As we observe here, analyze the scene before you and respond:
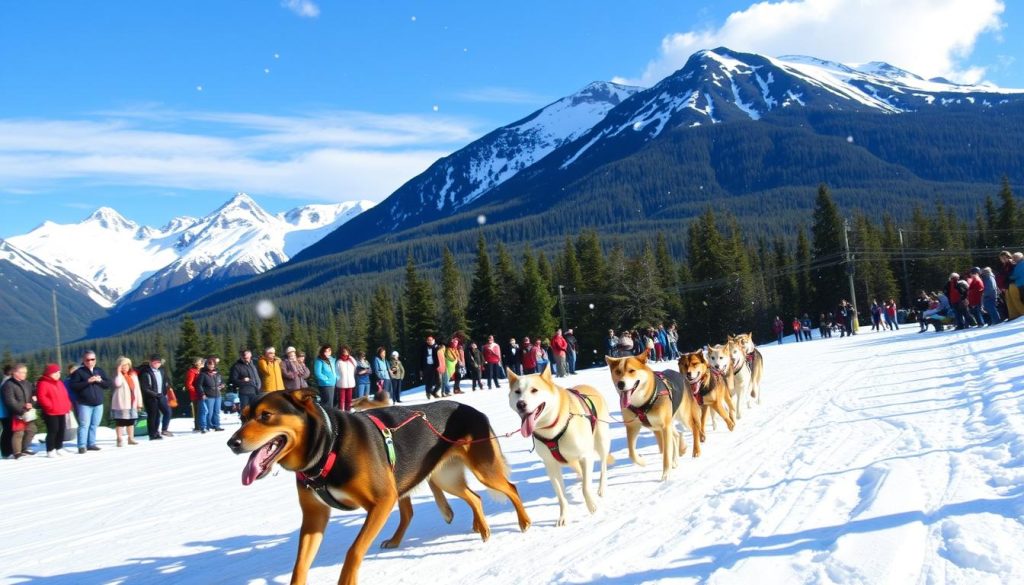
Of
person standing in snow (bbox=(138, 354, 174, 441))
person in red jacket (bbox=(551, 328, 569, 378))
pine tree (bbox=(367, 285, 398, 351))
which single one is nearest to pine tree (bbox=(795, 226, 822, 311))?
pine tree (bbox=(367, 285, 398, 351))

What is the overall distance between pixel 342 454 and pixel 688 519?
2.69 metres

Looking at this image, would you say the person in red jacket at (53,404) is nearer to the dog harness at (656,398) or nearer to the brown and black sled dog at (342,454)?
the brown and black sled dog at (342,454)

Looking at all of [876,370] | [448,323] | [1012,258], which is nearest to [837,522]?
[876,370]

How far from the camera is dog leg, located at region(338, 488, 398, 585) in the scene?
4363 millimetres

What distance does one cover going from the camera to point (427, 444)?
5.22 metres

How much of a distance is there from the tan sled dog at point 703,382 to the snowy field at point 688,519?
1.31 ft

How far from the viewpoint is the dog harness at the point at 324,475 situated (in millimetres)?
4359

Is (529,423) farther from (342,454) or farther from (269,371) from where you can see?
(269,371)

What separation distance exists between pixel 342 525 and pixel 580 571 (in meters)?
2.78

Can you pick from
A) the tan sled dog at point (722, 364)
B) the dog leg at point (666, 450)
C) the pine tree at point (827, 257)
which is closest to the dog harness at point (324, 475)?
the dog leg at point (666, 450)

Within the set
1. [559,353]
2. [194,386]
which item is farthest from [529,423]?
[559,353]

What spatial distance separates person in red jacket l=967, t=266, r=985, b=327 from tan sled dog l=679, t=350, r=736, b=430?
18182 millimetres

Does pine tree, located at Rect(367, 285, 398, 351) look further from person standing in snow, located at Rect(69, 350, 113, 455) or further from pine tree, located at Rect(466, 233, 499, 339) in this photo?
person standing in snow, located at Rect(69, 350, 113, 455)

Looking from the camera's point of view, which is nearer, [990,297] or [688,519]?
[688,519]
